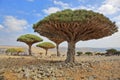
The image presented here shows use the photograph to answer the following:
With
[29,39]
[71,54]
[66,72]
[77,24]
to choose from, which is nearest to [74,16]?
[77,24]

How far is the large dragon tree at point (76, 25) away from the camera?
16672 millimetres

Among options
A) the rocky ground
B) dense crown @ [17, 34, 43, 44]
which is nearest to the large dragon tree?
the rocky ground

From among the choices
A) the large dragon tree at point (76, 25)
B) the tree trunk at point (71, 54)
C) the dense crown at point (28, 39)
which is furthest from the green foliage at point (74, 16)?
the dense crown at point (28, 39)

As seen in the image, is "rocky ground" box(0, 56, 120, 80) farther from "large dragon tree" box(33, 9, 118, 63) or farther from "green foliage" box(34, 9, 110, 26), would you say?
"green foliage" box(34, 9, 110, 26)

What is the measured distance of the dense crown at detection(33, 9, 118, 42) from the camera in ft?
54.6

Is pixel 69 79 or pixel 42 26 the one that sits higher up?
pixel 42 26

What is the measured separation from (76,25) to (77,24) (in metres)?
0.30

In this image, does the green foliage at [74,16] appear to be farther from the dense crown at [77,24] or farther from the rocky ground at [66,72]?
the rocky ground at [66,72]

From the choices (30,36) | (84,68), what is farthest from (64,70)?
(30,36)

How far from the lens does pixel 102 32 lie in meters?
19.1

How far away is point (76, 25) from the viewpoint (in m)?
17.1

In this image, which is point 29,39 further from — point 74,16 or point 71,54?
Answer: point 74,16

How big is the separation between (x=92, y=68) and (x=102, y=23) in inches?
133

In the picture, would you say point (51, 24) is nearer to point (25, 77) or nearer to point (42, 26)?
point (42, 26)
